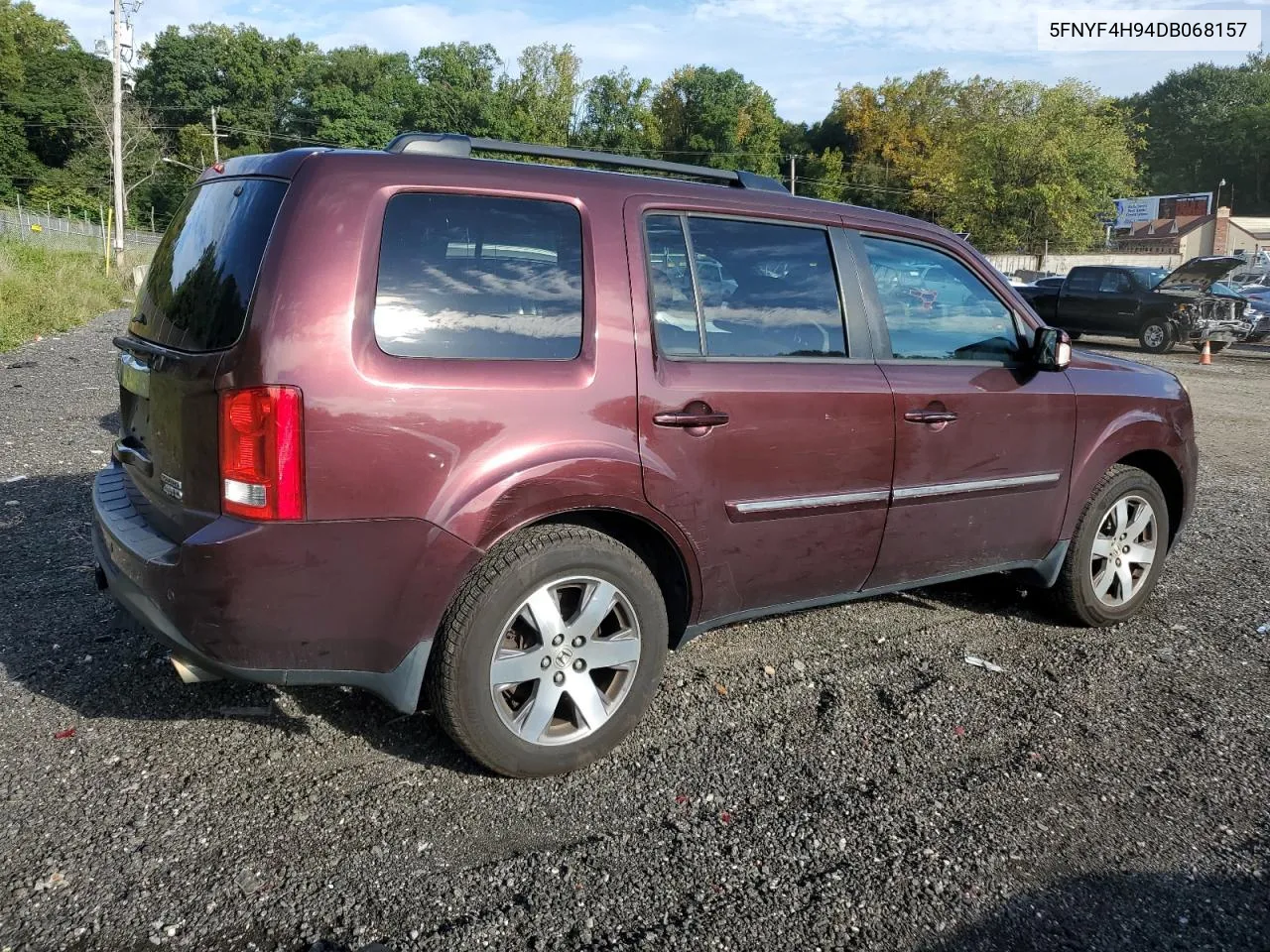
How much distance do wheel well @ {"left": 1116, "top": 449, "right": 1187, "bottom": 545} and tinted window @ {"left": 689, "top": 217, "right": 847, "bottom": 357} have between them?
1951 millimetres

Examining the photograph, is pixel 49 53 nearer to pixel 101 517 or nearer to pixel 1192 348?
pixel 1192 348

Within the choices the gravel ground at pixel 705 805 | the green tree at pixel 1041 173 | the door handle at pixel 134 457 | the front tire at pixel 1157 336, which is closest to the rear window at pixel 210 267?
the door handle at pixel 134 457

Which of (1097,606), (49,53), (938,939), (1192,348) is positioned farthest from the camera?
(49,53)

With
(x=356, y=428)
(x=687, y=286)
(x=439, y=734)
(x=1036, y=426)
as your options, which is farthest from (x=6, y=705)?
(x=1036, y=426)

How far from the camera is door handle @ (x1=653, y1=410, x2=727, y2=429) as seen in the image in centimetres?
327

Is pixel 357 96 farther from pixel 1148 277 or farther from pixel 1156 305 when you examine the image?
pixel 1156 305

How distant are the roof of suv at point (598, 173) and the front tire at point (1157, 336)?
18.8 meters

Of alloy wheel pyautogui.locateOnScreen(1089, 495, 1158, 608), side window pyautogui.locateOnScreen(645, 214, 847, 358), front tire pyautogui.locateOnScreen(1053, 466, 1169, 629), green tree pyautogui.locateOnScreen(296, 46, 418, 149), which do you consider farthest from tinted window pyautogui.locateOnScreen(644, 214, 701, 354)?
green tree pyautogui.locateOnScreen(296, 46, 418, 149)

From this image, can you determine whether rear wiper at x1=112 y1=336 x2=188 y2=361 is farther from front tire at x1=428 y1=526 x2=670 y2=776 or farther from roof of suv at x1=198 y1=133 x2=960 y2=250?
front tire at x1=428 y1=526 x2=670 y2=776

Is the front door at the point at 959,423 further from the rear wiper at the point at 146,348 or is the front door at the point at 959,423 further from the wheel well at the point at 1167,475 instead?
the rear wiper at the point at 146,348

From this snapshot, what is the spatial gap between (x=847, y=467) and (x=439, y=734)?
1.72 m

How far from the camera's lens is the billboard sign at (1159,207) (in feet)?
237

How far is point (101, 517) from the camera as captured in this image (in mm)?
3373

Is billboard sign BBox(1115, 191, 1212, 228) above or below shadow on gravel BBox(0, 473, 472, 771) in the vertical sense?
above
